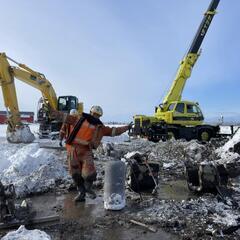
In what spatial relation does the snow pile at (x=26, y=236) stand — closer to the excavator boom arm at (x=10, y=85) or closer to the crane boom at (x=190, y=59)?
the excavator boom arm at (x=10, y=85)

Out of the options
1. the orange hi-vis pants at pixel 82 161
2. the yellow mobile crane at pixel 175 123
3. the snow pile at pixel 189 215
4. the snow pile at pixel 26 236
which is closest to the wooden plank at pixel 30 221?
the snow pile at pixel 26 236

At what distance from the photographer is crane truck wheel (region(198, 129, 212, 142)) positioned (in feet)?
67.8

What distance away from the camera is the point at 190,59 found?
73.9ft

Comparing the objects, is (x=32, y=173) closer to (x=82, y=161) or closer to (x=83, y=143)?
(x=82, y=161)

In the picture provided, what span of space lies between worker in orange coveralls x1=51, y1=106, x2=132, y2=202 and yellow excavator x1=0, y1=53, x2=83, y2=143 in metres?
11.4

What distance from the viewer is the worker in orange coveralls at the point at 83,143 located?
641 cm

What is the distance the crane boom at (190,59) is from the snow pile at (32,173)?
14080 mm

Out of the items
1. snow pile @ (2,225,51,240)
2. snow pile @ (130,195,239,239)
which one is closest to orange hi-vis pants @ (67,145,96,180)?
snow pile @ (130,195,239,239)

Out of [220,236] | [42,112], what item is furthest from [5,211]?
[42,112]

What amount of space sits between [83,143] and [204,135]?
50.0 ft

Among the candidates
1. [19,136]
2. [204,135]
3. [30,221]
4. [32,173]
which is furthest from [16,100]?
[30,221]

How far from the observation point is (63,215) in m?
5.65

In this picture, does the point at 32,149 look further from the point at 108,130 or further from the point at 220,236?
the point at 220,236

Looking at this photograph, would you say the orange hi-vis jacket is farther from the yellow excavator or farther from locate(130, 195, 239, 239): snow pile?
the yellow excavator
